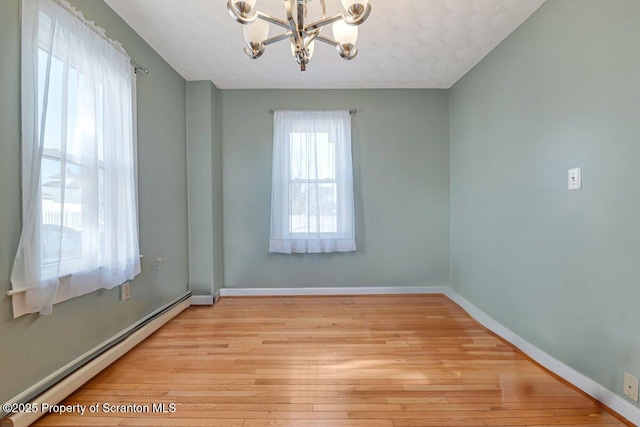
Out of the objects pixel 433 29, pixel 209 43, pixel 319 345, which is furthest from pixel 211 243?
pixel 433 29

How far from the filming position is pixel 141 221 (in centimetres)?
240

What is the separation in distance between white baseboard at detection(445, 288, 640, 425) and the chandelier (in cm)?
231

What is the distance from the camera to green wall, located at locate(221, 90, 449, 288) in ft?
11.3

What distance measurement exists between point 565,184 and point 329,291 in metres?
2.50

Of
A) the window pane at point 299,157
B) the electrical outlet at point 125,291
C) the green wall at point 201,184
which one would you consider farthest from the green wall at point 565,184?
the electrical outlet at point 125,291

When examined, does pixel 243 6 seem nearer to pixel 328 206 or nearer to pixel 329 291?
pixel 328 206

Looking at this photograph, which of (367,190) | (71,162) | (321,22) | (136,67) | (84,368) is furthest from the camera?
(367,190)

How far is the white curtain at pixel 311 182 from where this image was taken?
336 cm

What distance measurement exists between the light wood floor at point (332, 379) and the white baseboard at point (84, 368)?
0.19 feet

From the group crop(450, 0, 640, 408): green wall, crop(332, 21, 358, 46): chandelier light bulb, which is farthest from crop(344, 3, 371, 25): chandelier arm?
crop(450, 0, 640, 408): green wall

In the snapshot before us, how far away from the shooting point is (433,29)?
2.26 m

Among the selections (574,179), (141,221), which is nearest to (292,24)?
(574,179)

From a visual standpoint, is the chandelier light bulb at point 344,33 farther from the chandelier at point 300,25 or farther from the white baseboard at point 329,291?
the white baseboard at point 329,291

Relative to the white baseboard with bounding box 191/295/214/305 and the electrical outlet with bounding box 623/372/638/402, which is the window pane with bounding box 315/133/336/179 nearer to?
the white baseboard with bounding box 191/295/214/305
